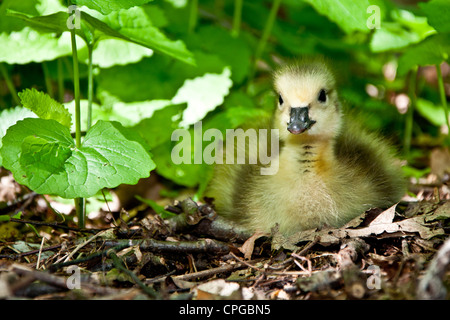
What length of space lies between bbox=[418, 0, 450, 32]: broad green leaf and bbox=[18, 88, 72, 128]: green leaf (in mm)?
2164

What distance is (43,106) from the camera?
9.20 feet

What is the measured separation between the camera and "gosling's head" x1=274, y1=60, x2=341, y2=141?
2793mm

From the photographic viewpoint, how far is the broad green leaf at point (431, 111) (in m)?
4.71

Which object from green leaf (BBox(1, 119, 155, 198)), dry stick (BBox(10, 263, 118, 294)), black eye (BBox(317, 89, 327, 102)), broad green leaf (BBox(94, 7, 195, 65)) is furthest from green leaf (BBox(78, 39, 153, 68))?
dry stick (BBox(10, 263, 118, 294))

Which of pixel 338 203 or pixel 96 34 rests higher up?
pixel 96 34

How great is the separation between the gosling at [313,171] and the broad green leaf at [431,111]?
5.74 feet

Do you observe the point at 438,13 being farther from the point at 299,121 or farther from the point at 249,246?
the point at 249,246

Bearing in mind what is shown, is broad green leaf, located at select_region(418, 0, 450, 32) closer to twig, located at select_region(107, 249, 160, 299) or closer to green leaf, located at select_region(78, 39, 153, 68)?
green leaf, located at select_region(78, 39, 153, 68)

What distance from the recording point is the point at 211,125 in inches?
143

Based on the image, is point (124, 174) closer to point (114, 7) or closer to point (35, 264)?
point (35, 264)

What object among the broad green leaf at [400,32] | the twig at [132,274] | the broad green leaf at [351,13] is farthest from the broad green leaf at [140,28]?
the broad green leaf at [400,32]

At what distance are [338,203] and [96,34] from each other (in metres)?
1.68

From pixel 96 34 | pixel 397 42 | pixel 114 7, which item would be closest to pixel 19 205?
pixel 96 34

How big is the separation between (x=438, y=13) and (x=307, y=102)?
0.97 m
